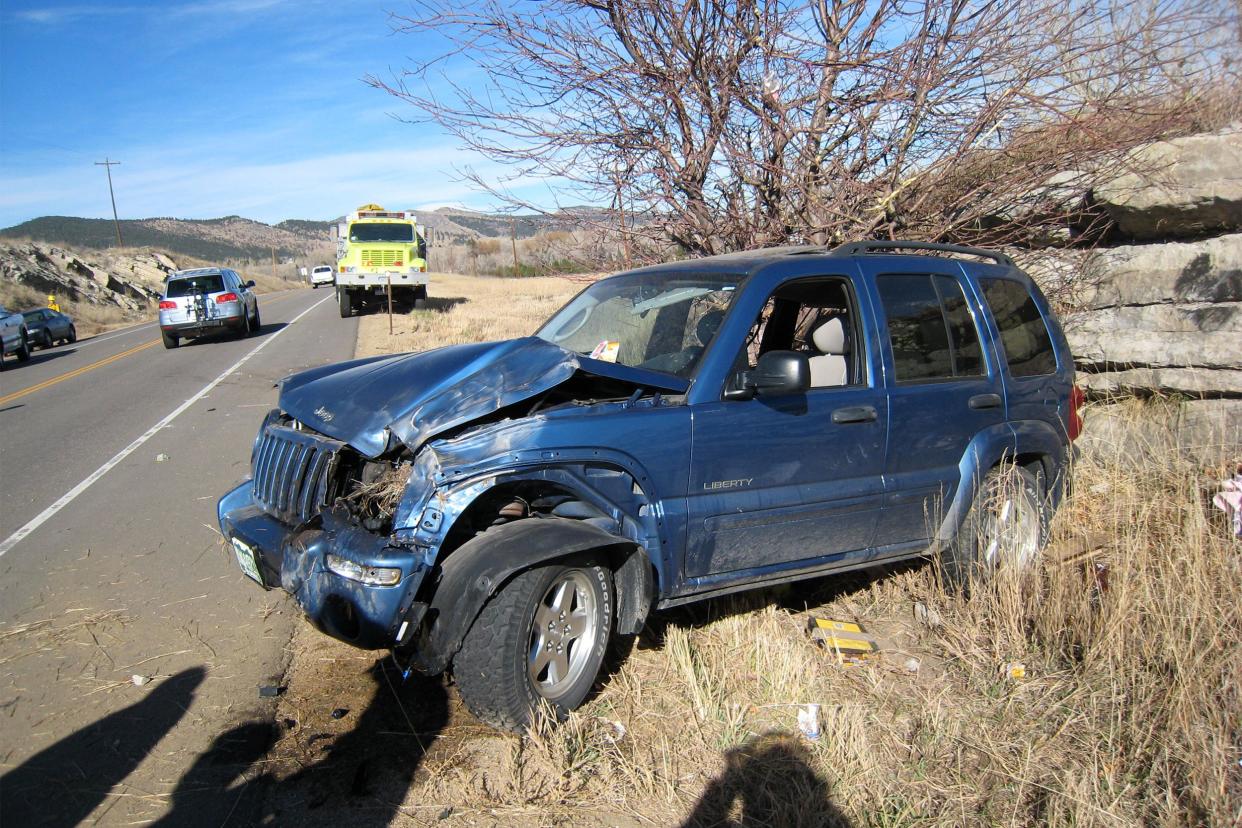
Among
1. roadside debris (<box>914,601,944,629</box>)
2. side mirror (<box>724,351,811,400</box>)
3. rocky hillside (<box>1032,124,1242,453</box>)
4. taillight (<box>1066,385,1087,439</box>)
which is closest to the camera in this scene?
side mirror (<box>724,351,811,400</box>)

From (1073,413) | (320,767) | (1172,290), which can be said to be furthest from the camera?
(1172,290)

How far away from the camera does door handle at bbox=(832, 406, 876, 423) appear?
3.92 meters

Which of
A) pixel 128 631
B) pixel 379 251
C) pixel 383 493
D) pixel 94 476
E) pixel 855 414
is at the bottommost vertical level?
pixel 94 476

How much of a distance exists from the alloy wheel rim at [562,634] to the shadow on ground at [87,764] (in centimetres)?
157

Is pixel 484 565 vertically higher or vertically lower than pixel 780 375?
lower

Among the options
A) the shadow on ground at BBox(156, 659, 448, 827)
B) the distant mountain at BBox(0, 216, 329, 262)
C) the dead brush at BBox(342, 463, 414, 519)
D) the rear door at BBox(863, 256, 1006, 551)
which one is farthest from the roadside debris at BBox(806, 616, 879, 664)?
the distant mountain at BBox(0, 216, 329, 262)

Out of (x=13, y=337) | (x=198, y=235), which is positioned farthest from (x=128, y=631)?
(x=198, y=235)

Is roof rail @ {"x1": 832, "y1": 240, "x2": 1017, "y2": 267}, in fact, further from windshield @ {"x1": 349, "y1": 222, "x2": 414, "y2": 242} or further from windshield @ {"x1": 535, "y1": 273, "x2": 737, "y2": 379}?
windshield @ {"x1": 349, "y1": 222, "x2": 414, "y2": 242}

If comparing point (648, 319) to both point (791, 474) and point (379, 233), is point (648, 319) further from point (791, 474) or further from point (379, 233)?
point (379, 233)

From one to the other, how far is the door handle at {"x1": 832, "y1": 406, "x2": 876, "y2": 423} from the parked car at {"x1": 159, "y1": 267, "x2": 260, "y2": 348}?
20.2 m

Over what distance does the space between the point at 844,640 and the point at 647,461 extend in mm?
1478

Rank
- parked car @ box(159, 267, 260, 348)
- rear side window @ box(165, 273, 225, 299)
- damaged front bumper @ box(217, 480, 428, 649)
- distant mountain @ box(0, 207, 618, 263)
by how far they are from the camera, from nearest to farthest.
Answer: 1. damaged front bumper @ box(217, 480, 428, 649)
2. parked car @ box(159, 267, 260, 348)
3. rear side window @ box(165, 273, 225, 299)
4. distant mountain @ box(0, 207, 618, 263)

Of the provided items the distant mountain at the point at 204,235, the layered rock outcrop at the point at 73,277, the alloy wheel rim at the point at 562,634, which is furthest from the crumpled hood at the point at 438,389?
the distant mountain at the point at 204,235

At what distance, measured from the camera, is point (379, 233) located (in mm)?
25859
